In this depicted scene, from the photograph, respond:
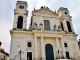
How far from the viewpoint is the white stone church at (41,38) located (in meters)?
19.2

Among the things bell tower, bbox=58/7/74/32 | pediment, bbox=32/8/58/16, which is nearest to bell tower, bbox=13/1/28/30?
pediment, bbox=32/8/58/16

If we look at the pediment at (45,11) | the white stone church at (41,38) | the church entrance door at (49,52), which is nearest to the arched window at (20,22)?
the white stone church at (41,38)

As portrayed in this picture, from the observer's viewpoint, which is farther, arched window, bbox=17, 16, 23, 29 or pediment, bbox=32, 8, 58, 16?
pediment, bbox=32, 8, 58, 16

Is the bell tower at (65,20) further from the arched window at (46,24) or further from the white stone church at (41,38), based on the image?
the arched window at (46,24)

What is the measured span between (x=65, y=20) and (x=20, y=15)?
1183cm

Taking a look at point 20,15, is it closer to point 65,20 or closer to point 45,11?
point 45,11

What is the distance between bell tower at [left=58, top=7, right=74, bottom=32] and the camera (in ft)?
81.9

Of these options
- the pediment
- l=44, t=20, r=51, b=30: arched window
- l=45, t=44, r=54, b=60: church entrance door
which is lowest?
l=45, t=44, r=54, b=60: church entrance door

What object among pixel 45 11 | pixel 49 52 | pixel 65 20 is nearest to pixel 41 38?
pixel 49 52

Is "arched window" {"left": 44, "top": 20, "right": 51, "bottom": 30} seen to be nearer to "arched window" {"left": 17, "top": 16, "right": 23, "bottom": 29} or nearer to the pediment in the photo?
the pediment

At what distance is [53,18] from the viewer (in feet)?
80.2

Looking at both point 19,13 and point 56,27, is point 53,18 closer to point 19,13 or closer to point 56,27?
point 56,27

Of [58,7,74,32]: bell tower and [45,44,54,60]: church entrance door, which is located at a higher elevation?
[58,7,74,32]: bell tower

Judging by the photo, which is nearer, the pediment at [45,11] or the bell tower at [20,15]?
the bell tower at [20,15]
